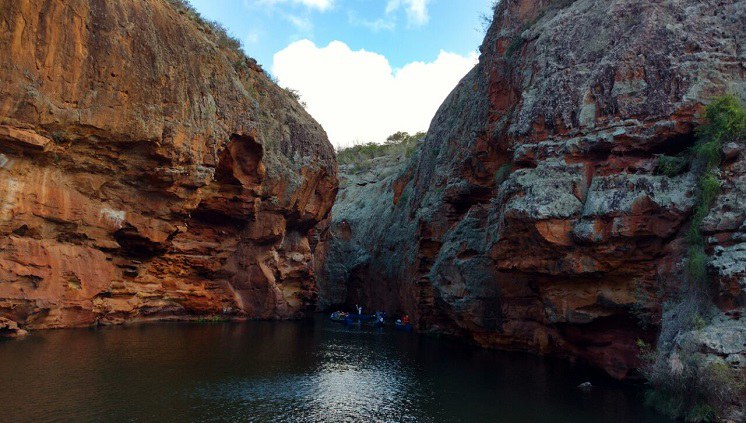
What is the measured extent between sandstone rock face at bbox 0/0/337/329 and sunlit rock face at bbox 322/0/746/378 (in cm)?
1441

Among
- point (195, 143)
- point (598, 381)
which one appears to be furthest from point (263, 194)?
point (598, 381)

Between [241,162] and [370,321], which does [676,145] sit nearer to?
[241,162]

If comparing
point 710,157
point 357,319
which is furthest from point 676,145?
point 357,319

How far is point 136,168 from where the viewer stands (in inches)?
989

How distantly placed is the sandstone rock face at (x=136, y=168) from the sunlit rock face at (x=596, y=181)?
47.3 feet

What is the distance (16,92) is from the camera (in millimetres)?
19969

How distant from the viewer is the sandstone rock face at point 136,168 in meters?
20.8

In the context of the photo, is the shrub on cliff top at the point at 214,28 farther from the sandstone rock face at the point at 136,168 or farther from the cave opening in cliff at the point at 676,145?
the cave opening in cliff at the point at 676,145

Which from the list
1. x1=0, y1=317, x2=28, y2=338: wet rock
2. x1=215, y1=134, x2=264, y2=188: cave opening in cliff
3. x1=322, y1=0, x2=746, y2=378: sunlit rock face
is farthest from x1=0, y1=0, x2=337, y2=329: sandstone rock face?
x1=322, y1=0, x2=746, y2=378: sunlit rock face

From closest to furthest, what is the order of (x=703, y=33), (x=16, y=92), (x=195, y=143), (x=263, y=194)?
(x=703, y=33) → (x=16, y=92) → (x=195, y=143) → (x=263, y=194)

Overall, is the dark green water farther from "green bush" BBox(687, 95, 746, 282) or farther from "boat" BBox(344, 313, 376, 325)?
"boat" BBox(344, 313, 376, 325)

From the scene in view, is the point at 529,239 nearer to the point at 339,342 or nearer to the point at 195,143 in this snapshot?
the point at 339,342

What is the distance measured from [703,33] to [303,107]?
101 ft

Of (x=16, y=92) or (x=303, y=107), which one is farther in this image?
(x=303, y=107)
